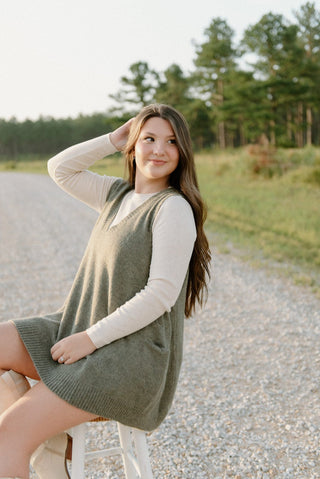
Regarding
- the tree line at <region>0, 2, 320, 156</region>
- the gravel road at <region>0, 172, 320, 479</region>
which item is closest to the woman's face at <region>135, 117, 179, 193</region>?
the gravel road at <region>0, 172, 320, 479</region>

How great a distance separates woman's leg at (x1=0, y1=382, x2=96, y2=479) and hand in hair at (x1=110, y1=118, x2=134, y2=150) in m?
1.04

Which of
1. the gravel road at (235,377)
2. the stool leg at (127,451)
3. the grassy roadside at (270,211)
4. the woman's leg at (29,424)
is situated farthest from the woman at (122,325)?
the grassy roadside at (270,211)

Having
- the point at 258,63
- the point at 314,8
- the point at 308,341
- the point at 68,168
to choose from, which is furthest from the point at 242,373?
the point at 314,8

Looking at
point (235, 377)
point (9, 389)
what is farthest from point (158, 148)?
point (235, 377)

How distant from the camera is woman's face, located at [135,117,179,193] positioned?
1930 mm

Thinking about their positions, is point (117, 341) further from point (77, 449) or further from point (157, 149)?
point (157, 149)

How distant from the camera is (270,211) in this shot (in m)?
10.4

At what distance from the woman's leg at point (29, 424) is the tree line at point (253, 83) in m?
27.4

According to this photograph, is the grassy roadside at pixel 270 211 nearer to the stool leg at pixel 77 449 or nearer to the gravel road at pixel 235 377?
the gravel road at pixel 235 377

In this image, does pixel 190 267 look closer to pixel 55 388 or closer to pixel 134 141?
pixel 134 141

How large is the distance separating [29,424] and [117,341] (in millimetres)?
374

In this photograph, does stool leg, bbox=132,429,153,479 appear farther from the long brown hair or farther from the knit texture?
the long brown hair

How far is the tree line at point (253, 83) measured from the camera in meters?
27.1

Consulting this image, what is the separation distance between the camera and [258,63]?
27938mm
